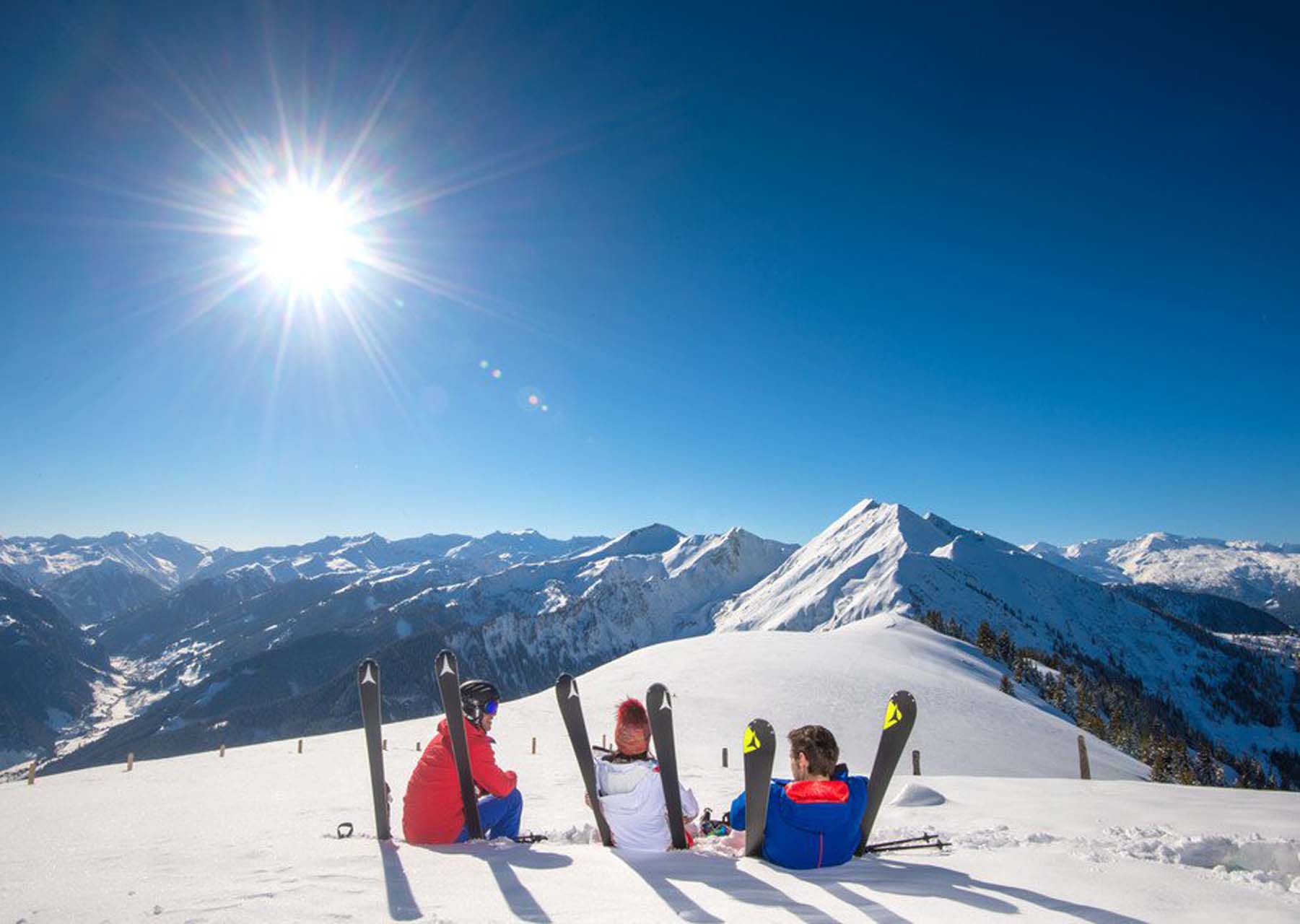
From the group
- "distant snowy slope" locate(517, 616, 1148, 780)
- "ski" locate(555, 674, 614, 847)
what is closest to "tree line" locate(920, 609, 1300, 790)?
"distant snowy slope" locate(517, 616, 1148, 780)

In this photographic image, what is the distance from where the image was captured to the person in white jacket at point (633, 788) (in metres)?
7.45

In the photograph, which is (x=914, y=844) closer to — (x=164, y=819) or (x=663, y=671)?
(x=164, y=819)

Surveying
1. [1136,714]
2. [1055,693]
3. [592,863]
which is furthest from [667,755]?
[1136,714]

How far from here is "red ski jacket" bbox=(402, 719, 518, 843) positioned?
7.86m

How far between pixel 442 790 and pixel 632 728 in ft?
8.75

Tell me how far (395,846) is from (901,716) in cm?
647

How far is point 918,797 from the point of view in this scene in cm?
1180

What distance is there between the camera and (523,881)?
6023mm

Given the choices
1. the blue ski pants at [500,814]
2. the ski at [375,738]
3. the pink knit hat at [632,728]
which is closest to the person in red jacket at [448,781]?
the blue ski pants at [500,814]

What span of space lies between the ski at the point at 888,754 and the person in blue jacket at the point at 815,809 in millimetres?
681

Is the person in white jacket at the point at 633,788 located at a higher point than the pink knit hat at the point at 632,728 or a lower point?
lower

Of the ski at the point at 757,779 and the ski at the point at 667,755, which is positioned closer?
the ski at the point at 757,779

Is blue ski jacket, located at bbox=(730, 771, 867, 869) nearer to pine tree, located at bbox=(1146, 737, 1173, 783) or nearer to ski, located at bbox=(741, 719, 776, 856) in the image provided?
ski, located at bbox=(741, 719, 776, 856)

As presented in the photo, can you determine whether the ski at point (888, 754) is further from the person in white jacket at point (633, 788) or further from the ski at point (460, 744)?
the ski at point (460, 744)
